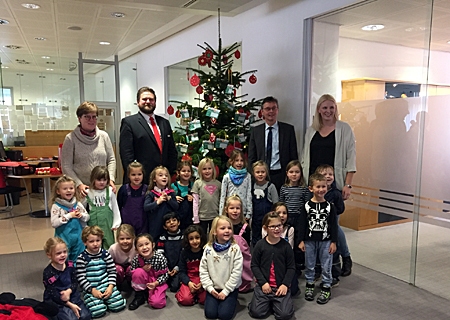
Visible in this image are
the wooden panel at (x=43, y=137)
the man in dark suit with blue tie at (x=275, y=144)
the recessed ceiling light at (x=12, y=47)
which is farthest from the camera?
the wooden panel at (x=43, y=137)

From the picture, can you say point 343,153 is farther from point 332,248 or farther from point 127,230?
point 127,230

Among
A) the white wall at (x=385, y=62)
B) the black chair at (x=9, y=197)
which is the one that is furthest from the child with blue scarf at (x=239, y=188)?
the black chair at (x=9, y=197)

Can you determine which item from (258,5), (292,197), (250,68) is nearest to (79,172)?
(292,197)

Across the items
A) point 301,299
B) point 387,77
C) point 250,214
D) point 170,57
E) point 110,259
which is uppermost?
point 170,57

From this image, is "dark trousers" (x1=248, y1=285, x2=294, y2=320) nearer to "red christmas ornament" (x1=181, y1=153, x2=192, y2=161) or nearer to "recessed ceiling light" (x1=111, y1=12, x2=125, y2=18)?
"red christmas ornament" (x1=181, y1=153, x2=192, y2=161)

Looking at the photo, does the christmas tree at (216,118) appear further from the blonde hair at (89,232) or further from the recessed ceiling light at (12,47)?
the recessed ceiling light at (12,47)

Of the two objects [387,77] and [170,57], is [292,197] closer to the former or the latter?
[387,77]

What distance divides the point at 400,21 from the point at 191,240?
3.15 meters

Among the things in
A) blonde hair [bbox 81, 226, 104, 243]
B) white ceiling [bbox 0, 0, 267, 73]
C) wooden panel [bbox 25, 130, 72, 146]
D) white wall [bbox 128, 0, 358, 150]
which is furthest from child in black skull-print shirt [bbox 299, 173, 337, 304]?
wooden panel [bbox 25, 130, 72, 146]

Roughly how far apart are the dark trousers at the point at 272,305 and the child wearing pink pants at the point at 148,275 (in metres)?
0.72

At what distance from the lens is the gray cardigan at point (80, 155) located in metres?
3.23

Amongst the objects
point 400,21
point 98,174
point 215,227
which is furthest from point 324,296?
point 400,21

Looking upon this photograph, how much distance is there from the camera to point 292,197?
337 centimetres

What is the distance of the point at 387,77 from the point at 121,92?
6949 mm
